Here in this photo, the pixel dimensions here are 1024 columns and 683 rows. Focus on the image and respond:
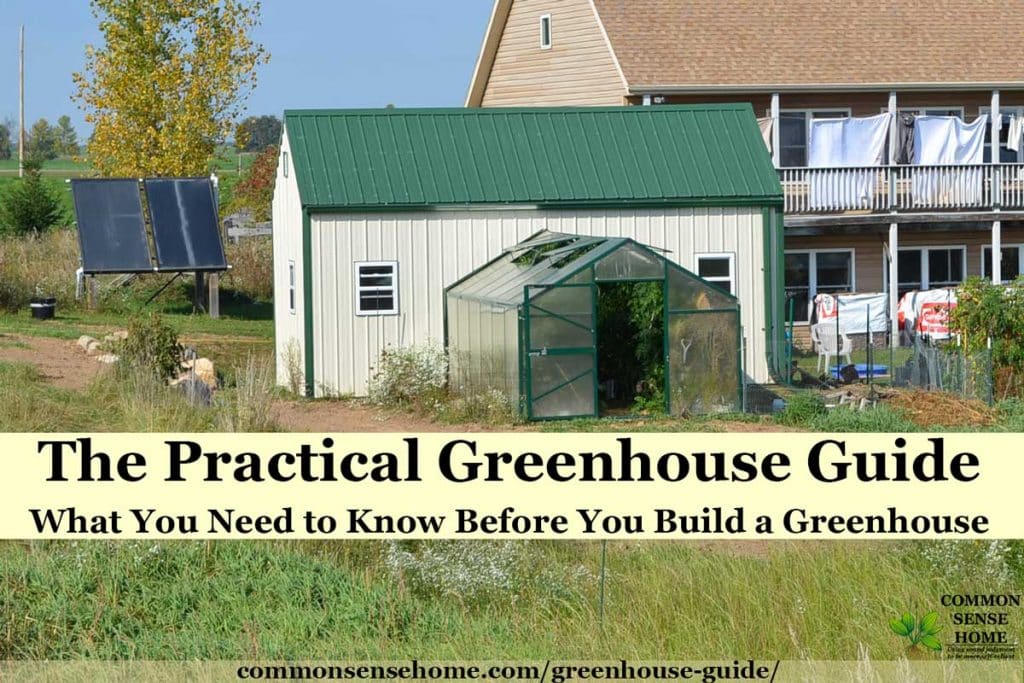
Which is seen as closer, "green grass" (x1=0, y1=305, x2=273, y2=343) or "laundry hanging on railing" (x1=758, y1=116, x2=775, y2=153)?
"green grass" (x1=0, y1=305, x2=273, y2=343)

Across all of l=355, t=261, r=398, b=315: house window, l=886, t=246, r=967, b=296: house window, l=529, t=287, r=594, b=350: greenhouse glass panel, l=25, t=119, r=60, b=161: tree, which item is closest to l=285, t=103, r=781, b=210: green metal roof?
l=355, t=261, r=398, b=315: house window

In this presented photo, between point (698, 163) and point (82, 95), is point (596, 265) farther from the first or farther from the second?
point (82, 95)

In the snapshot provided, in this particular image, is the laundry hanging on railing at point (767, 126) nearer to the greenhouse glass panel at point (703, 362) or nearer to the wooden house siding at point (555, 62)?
the wooden house siding at point (555, 62)

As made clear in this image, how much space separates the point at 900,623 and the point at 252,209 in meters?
37.8

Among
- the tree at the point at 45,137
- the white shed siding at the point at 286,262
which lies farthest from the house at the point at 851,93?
the tree at the point at 45,137

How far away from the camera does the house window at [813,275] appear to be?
31672mm

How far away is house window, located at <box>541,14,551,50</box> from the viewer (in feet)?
113

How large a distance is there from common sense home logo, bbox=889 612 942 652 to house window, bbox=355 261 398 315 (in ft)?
50.6

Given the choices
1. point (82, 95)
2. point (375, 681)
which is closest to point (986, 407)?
point (375, 681)

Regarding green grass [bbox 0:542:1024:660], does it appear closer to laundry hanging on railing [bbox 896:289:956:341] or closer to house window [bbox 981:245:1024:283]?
laundry hanging on railing [bbox 896:289:956:341]

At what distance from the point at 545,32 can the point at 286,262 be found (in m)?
11.9

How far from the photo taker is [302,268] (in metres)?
23.1

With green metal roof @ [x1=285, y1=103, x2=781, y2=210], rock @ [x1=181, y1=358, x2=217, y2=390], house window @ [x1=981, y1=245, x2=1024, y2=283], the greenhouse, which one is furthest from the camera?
house window @ [x1=981, y1=245, x2=1024, y2=283]

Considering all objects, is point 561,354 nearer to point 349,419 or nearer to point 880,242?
point 349,419
